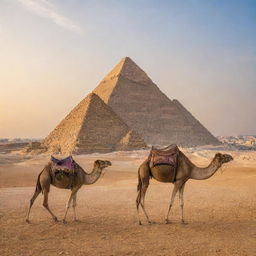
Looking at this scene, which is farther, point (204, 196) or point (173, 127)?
point (173, 127)

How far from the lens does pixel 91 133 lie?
52.4 m

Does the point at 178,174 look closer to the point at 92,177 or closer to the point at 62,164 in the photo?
the point at 92,177

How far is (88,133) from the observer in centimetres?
5197

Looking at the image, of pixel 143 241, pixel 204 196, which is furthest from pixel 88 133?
pixel 143 241

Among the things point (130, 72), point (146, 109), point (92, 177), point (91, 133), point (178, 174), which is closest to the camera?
point (178, 174)

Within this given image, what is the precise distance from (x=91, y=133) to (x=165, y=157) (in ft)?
151

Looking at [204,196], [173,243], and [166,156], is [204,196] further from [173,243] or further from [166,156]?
[173,243]

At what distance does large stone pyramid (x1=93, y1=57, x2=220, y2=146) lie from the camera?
90188mm

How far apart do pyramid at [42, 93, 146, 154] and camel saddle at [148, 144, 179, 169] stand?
39345 millimetres

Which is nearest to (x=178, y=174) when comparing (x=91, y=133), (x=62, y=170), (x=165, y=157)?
(x=165, y=157)

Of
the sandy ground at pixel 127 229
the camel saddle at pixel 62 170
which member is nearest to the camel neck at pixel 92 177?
the camel saddle at pixel 62 170

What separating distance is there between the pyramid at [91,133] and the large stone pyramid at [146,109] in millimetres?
30709

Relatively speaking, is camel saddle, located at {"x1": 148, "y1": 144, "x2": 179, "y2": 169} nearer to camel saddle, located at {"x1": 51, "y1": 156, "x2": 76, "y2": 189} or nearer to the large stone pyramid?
camel saddle, located at {"x1": 51, "y1": 156, "x2": 76, "y2": 189}

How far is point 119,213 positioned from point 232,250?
10.2ft
